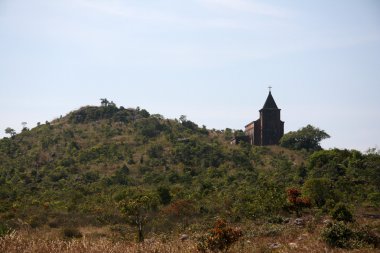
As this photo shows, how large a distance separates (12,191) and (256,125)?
36.3 m

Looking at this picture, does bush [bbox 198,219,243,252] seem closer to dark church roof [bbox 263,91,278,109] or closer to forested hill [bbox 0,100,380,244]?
forested hill [bbox 0,100,380,244]

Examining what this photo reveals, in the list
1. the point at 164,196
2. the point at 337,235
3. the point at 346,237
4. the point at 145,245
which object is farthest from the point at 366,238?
the point at 164,196

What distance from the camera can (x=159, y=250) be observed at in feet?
43.8

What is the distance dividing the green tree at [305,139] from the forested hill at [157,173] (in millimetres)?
2417

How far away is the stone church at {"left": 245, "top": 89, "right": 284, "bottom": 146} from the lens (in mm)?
63562

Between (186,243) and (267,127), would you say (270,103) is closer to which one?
(267,127)

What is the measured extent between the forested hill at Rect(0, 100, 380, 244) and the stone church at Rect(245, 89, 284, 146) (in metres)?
3.23

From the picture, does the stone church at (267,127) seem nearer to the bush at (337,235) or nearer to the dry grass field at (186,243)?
the dry grass field at (186,243)

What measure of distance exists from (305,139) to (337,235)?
161 ft

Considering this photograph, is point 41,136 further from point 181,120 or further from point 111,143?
point 181,120

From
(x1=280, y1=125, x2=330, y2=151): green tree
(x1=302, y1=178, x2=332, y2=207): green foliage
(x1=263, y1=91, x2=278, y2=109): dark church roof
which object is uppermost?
(x1=263, y1=91, x2=278, y2=109): dark church roof

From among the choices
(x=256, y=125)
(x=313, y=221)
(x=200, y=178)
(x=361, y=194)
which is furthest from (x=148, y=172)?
(x=313, y=221)

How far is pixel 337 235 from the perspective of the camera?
15.7 meters

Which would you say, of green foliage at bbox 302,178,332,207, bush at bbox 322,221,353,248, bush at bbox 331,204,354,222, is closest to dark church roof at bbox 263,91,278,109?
green foliage at bbox 302,178,332,207
